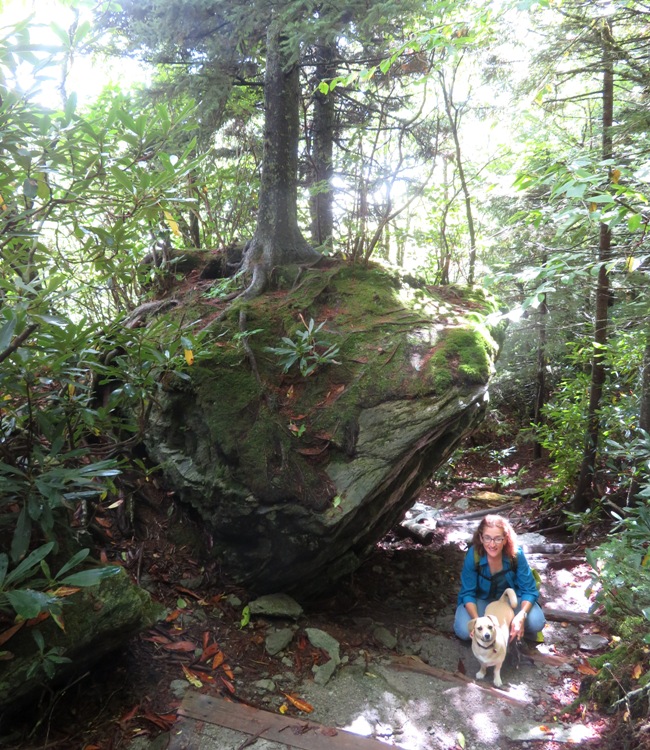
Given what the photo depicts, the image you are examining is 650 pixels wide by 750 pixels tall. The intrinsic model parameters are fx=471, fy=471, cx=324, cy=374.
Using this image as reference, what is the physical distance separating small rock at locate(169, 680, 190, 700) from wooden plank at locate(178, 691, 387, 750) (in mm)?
35

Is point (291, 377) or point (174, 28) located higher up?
point (174, 28)

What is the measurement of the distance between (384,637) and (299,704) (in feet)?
4.22

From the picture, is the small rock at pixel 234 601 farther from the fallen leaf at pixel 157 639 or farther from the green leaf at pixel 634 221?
the green leaf at pixel 634 221

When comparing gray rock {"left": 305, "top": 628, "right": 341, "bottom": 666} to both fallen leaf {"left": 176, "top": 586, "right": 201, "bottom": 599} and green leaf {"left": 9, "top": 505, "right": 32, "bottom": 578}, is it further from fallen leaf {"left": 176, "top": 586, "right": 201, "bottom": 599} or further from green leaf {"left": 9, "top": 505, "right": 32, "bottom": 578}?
green leaf {"left": 9, "top": 505, "right": 32, "bottom": 578}

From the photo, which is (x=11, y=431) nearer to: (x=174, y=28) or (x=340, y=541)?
(x=340, y=541)

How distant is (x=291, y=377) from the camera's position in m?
4.93

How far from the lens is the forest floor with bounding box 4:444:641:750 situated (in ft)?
8.92

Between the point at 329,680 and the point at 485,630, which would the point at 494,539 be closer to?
the point at 485,630

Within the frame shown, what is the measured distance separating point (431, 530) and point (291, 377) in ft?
11.2

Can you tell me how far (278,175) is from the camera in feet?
20.1

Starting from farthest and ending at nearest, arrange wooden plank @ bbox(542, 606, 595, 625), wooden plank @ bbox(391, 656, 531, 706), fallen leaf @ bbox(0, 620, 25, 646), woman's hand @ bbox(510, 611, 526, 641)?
wooden plank @ bbox(542, 606, 595, 625)
woman's hand @ bbox(510, 611, 526, 641)
wooden plank @ bbox(391, 656, 531, 706)
fallen leaf @ bbox(0, 620, 25, 646)

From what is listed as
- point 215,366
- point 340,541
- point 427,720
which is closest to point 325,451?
point 340,541

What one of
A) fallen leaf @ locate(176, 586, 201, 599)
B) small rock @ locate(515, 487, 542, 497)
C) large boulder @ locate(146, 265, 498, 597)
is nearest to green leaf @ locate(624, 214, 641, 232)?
large boulder @ locate(146, 265, 498, 597)

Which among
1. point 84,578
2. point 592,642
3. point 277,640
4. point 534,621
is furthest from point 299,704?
point 592,642
